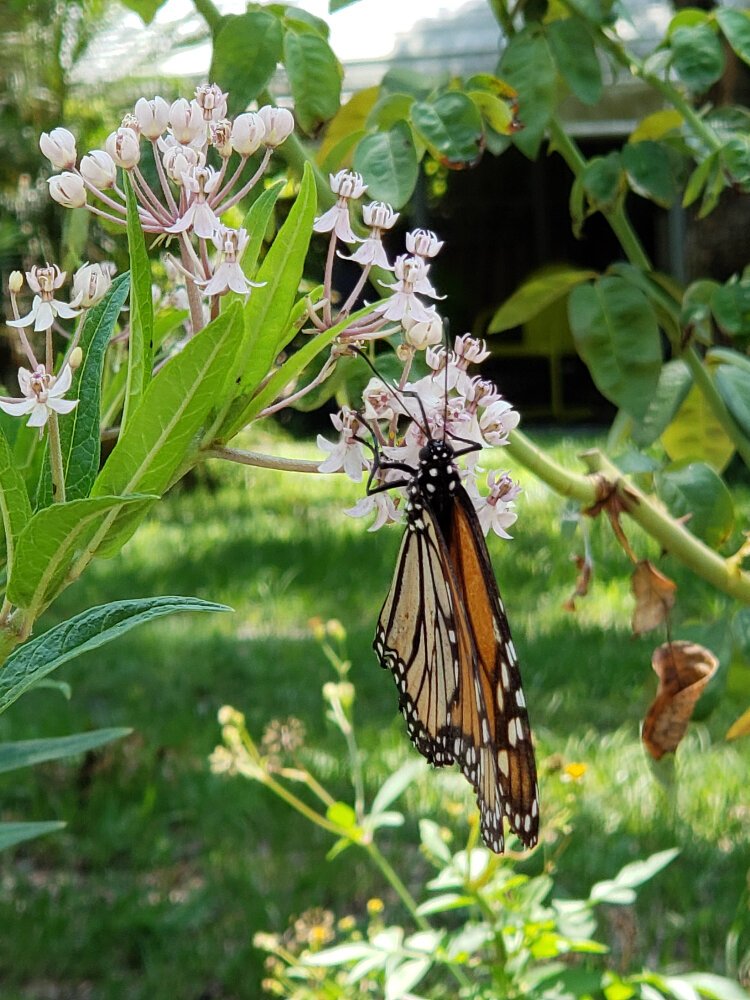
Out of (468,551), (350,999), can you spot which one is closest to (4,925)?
(350,999)

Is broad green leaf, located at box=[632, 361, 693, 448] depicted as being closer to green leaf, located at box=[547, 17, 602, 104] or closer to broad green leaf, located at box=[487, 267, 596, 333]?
broad green leaf, located at box=[487, 267, 596, 333]

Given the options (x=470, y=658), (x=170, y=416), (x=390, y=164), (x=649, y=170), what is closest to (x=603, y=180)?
(x=649, y=170)

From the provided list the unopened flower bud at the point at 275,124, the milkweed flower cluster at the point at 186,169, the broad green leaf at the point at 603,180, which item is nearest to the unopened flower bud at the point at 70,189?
the milkweed flower cluster at the point at 186,169

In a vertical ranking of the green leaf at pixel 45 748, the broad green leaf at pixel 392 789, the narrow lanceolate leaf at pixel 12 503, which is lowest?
the broad green leaf at pixel 392 789

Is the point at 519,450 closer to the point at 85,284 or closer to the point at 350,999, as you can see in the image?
the point at 85,284

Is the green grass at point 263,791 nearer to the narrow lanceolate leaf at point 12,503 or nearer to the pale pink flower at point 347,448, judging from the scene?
the pale pink flower at point 347,448

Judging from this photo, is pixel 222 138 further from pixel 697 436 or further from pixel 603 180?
pixel 697 436
